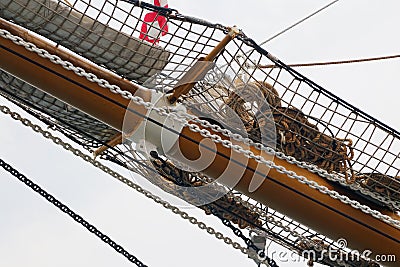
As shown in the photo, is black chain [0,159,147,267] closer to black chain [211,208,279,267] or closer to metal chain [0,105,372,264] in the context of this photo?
metal chain [0,105,372,264]

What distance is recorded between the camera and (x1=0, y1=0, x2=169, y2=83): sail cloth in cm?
257

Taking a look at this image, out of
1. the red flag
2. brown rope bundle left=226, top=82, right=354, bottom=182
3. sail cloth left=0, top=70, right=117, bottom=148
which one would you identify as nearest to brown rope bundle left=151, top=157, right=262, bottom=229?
sail cloth left=0, top=70, right=117, bottom=148

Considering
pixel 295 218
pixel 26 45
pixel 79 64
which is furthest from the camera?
pixel 295 218

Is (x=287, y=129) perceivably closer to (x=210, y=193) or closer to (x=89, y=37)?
(x=210, y=193)

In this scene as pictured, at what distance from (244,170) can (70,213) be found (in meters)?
0.90

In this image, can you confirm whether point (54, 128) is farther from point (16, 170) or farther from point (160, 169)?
point (160, 169)

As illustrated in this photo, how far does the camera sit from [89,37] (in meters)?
2.67

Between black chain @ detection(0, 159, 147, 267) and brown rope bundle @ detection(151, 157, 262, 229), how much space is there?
35 centimetres

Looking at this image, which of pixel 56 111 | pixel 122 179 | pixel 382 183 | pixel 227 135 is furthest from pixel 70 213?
pixel 382 183

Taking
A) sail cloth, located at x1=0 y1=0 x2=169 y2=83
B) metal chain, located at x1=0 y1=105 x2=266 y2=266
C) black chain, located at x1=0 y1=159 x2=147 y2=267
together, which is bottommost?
black chain, located at x1=0 y1=159 x2=147 y2=267

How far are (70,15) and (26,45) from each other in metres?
0.19

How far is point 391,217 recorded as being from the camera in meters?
3.14

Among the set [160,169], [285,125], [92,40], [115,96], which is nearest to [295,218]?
[285,125]

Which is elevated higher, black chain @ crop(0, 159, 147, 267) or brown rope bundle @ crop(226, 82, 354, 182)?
brown rope bundle @ crop(226, 82, 354, 182)
